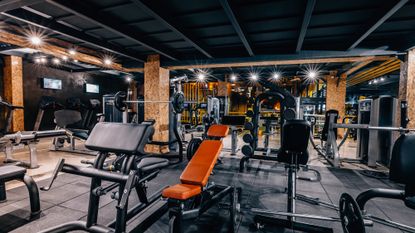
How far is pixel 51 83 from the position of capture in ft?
27.9

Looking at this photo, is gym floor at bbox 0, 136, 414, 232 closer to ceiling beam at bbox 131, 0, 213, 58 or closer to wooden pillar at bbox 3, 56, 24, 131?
ceiling beam at bbox 131, 0, 213, 58

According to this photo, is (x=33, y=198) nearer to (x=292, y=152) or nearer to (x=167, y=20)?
(x=292, y=152)

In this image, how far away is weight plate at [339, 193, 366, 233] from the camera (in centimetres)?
148

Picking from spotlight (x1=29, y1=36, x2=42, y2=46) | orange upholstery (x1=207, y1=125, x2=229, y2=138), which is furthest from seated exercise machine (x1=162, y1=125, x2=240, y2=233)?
spotlight (x1=29, y1=36, x2=42, y2=46)

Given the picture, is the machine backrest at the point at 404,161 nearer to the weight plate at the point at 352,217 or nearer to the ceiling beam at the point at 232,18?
the weight plate at the point at 352,217

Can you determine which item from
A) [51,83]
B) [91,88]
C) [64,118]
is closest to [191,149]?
[64,118]

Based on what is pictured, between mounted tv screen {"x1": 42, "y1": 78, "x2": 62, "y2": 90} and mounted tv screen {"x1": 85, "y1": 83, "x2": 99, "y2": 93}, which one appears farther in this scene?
mounted tv screen {"x1": 85, "y1": 83, "x2": 99, "y2": 93}

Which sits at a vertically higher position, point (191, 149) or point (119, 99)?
point (119, 99)

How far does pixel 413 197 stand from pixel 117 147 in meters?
2.60

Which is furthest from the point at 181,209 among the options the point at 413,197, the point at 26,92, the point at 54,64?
the point at 54,64

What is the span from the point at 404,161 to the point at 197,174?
1828mm

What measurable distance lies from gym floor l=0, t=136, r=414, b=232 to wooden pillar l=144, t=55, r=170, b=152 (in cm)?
173

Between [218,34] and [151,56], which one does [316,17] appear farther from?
[151,56]

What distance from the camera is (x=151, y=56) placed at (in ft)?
20.0
